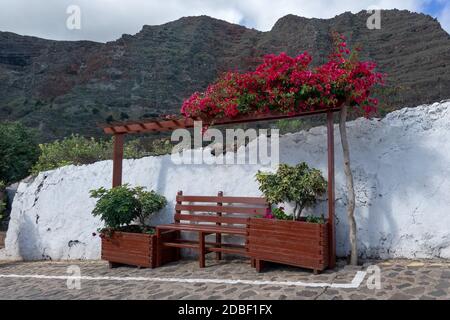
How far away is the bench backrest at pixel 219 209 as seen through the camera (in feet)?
17.9

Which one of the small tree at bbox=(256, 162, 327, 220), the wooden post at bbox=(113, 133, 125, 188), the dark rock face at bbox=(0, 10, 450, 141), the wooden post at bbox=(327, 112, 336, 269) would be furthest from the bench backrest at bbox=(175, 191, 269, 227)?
the dark rock face at bbox=(0, 10, 450, 141)

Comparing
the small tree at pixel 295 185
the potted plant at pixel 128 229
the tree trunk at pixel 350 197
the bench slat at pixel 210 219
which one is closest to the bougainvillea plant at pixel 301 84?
the tree trunk at pixel 350 197

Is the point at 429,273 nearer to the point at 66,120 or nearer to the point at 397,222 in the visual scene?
the point at 397,222

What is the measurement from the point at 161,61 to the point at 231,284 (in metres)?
30.1

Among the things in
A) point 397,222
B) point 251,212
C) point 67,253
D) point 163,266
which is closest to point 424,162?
point 397,222

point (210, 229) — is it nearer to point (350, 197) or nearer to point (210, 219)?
point (210, 219)

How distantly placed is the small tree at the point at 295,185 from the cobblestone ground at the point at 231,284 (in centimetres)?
89

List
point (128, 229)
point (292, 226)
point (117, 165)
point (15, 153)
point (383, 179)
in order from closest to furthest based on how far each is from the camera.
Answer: point (292, 226)
point (383, 179)
point (128, 229)
point (117, 165)
point (15, 153)

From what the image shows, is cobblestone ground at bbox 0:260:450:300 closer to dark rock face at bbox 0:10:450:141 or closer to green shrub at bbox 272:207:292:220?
green shrub at bbox 272:207:292:220

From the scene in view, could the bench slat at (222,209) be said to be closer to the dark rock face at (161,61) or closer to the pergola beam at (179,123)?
the pergola beam at (179,123)

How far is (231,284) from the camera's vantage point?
4.37m

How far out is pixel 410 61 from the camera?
23219 mm

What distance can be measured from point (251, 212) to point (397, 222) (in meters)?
1.92

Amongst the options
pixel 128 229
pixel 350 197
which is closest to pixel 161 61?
pixel 128 229
